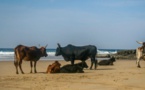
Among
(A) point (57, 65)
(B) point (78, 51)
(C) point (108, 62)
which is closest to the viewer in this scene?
(A) point (57, 65)

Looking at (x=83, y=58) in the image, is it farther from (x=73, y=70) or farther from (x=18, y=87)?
(x=18, y=87)

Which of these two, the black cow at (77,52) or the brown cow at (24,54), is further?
the black cow at (77,52)

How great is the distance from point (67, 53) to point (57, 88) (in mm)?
12269

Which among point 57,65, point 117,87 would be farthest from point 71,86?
point 57,65

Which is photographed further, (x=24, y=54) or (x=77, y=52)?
(x=77, y=52)

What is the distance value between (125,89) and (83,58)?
1276 cm

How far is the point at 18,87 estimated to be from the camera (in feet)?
42.2

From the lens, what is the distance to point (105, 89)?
12.1m

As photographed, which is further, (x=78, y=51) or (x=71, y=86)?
(x=78, y=51)

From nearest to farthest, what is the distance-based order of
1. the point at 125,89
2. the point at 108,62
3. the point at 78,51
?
the point at 125,89 < the point at 78,51 < the point at 108,62

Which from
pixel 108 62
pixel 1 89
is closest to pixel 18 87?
pixel 1 89

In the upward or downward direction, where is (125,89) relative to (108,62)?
upward

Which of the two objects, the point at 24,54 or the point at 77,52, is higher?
the point at 24,54

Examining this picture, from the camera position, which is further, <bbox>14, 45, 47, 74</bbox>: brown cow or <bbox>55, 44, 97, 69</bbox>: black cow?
<bbox>55, 44, 97, 69</bbox>: black cow
